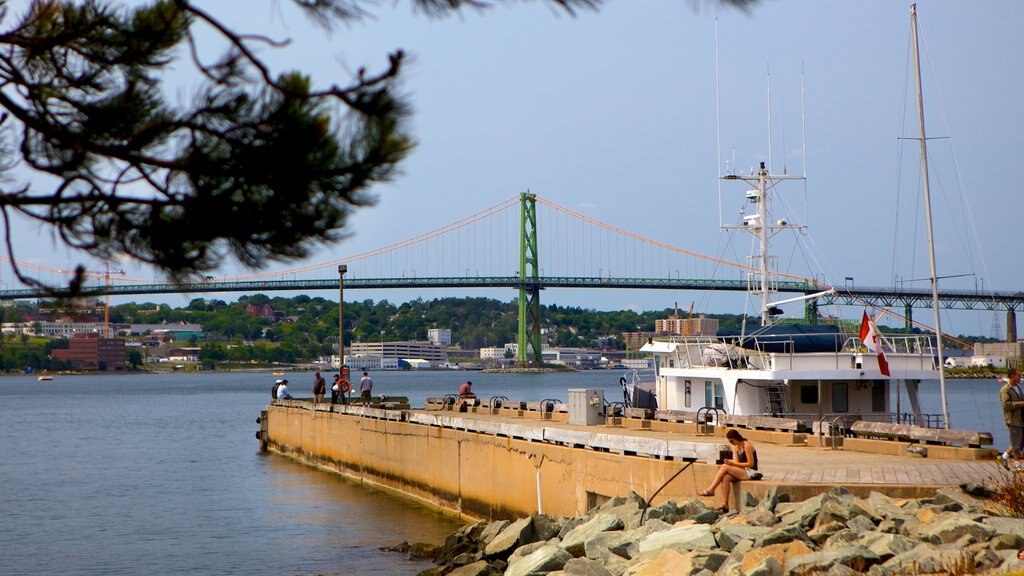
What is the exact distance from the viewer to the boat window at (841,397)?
22797 mm

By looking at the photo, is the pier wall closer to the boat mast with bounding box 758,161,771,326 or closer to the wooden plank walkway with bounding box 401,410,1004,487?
the wooden plank walkway with bounding box 401,410,1004,487

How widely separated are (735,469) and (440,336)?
17643 cm

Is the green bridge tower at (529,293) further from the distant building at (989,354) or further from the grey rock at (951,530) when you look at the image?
→ the grey rock at (951,530)

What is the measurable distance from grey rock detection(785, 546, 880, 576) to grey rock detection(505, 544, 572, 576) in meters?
3.86

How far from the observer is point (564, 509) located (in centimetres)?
1747

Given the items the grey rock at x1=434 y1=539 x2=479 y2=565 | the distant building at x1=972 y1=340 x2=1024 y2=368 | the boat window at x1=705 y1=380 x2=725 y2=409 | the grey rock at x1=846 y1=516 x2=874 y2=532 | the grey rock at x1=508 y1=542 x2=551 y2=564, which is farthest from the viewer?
the distant building at x1=972 y1=340 x2=1024 y2=368

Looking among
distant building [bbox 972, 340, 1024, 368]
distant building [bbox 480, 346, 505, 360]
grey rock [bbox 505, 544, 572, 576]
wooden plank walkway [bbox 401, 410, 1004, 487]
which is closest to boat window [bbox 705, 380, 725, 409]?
wooden plank walkway [bbox 401, 410, 1004, 487]

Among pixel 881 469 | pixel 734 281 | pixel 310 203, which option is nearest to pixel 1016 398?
pixel 881 469

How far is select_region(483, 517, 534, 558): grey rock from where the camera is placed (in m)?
15.4

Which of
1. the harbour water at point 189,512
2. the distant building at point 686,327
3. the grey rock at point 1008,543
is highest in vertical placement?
the distant building at point 686,327

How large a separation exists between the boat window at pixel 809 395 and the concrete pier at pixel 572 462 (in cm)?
288

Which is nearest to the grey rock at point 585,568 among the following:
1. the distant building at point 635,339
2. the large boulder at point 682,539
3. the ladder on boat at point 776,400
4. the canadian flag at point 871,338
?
the large boulder at point 682,539

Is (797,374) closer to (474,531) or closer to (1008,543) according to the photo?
(474,531)

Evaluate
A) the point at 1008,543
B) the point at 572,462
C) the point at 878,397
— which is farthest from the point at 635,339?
the point at 1008,543
